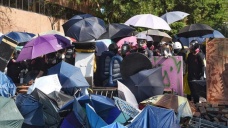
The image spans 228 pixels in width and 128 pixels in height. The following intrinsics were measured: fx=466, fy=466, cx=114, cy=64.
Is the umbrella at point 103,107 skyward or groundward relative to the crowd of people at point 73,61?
groundward

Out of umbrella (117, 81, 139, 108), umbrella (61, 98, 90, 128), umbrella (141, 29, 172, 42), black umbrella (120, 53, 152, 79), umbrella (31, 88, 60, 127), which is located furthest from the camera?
umbrella (141, 29, 172, 42)

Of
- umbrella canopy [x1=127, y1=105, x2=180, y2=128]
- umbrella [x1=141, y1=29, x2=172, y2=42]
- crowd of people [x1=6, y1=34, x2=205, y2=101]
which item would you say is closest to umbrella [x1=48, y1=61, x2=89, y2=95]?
crowd of people [x1=6, y1=34, x2=205, y2=101]

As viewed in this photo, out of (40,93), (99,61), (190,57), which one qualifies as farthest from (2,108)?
(190,57)

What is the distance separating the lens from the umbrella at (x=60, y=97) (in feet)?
30.8

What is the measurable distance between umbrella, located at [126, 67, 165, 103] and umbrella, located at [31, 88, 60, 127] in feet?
6.20

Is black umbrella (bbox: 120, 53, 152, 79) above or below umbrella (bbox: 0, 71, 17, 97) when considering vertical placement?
above

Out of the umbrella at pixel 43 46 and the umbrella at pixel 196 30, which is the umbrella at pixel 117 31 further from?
the umbrella at pixel 196 30

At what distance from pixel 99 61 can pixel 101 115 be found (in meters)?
2.75

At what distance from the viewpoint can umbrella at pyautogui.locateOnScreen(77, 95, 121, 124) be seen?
8664 millimetres

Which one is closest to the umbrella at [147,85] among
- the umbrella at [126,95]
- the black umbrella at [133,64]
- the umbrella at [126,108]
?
the umbrella at [126,95]

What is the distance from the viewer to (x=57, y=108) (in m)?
9.20

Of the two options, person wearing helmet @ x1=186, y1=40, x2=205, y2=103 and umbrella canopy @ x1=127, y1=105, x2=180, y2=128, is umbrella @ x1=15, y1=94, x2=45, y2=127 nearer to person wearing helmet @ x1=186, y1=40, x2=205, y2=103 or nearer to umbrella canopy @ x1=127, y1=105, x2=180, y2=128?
umbrella canopy @ x1=127, y1=105, x2=180, y2=128

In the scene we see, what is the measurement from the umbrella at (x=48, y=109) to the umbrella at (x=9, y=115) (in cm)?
85

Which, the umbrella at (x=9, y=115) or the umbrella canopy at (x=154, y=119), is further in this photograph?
the umbrella at (x=9, y=115)
